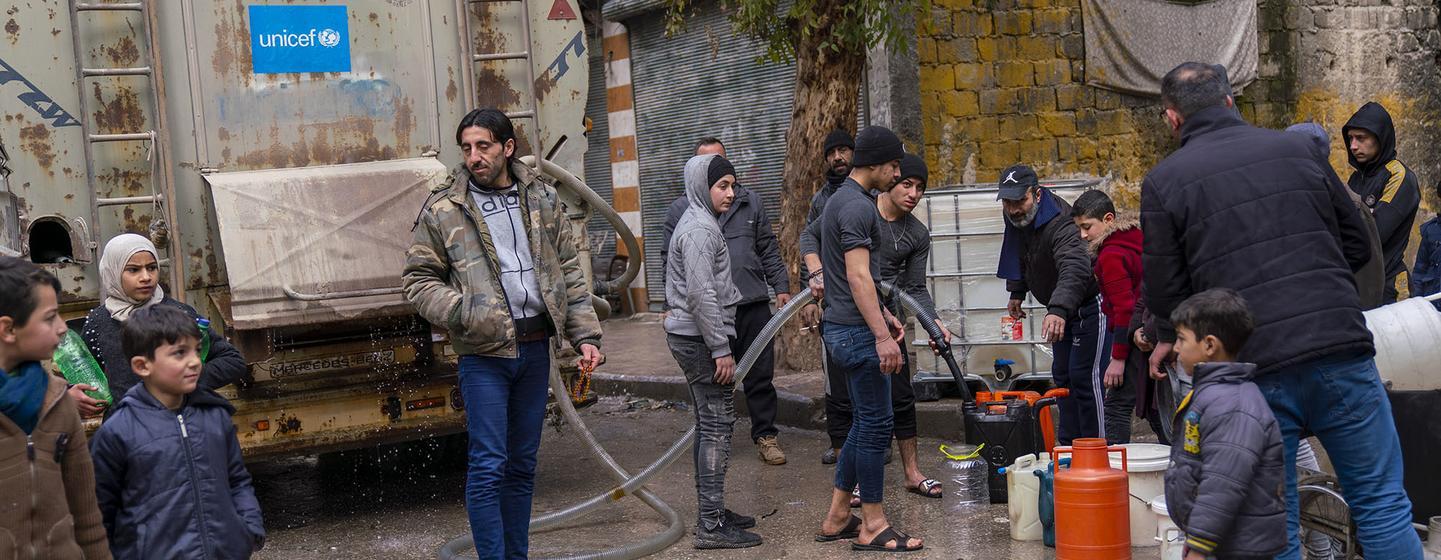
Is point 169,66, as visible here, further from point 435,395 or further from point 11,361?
point 11,361

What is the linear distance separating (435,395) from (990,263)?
11.6ft

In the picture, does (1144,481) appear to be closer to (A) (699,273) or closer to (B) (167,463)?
(A) (699,273)

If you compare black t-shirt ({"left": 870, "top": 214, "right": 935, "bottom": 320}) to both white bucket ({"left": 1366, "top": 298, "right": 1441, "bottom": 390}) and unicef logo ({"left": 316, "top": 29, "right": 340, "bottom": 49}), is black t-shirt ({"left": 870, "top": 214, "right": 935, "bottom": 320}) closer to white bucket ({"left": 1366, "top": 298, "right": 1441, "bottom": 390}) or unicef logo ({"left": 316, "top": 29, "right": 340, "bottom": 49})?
white bucket ({"left": 1366, "top": 298, "right": 1441, "bottom": 390})

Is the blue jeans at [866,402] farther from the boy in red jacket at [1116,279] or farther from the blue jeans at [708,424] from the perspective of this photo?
the boy in red jacket at [1116,279]

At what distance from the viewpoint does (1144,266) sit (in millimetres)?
4375

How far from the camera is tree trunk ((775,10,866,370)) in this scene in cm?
962

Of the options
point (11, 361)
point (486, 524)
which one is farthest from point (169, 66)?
point (11, 361)

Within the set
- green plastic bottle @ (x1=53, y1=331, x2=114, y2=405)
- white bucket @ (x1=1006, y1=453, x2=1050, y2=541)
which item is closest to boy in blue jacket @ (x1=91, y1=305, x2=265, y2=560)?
green plastic bottle @ (x1=53, y1=331, x2=114, y2=405)

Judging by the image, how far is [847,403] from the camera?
7.56 m

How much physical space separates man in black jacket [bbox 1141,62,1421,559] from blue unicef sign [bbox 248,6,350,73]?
3916mm

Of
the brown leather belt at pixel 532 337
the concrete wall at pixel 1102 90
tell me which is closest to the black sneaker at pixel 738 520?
the brown leather belt at pixel 532 337

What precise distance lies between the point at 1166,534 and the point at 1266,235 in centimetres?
144

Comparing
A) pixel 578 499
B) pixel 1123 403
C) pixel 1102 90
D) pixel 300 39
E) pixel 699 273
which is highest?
pixel 300 39

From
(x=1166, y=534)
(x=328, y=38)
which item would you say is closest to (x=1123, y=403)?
(x=1166, y=534)
